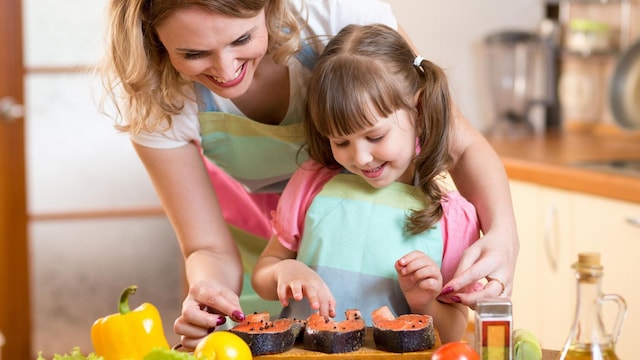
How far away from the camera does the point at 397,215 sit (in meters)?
1.64

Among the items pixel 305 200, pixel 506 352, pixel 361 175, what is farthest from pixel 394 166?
pixel 506 352

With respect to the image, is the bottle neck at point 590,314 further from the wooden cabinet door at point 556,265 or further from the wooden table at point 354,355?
the wooden cabinet door at point 556,265

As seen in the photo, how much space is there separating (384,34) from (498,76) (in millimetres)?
2249

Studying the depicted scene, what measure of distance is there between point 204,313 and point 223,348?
21 cm

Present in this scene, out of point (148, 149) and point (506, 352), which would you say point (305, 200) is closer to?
point (148, 149)

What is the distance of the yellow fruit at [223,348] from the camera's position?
1.25 metres

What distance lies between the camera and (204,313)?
1466 millimetres

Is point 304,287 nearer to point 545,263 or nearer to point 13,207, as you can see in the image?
point 545,263

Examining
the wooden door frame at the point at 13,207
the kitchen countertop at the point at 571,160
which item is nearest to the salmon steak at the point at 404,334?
the kitchen countertop at the point at 571,160

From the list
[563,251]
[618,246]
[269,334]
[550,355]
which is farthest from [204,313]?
[563,251]

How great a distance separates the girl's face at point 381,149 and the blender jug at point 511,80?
225 cm

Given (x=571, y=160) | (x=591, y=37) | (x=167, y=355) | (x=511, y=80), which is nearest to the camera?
(x=167, y=355)

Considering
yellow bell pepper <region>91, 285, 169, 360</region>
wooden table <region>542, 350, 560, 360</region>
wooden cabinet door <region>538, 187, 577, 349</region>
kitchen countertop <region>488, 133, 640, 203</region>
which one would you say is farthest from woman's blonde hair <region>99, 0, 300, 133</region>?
wooden cabinet door <region>538, 187, 577, 349</region>

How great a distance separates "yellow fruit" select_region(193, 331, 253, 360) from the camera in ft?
4.11
